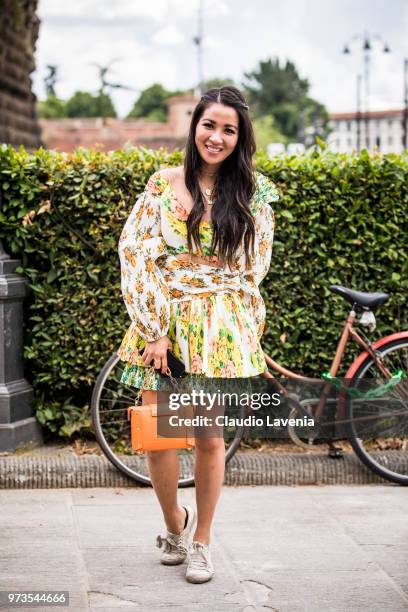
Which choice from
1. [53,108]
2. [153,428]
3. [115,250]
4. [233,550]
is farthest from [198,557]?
[53,108]

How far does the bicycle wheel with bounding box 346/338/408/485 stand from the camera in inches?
211

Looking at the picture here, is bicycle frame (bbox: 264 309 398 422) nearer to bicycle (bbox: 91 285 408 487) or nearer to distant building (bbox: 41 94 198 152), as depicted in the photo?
bicycle (bbox: 91 285 408 487)

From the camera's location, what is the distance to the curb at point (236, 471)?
204 inches

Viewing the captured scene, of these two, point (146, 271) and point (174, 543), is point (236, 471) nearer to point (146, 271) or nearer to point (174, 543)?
point (174, 543)

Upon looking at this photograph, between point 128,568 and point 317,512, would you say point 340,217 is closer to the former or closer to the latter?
point 317,512

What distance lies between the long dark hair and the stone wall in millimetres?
12371

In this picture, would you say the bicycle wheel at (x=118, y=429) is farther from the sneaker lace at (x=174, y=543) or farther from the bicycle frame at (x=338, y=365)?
the sneaker lace at (x=174, y=543)

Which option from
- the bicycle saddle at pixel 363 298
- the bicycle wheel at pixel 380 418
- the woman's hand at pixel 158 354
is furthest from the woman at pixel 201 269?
the bicycle wheel at pixel 380 418

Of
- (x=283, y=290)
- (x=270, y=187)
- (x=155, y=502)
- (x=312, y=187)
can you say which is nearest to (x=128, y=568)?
(x=155, y=502)

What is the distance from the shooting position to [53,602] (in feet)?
11.6

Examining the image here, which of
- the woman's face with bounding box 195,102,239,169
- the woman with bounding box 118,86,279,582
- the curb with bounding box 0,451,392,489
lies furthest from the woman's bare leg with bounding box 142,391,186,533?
the curb with bounding box 0,451,392,489

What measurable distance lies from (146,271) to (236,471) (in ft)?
A: 6.64

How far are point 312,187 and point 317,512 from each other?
6.39 feet

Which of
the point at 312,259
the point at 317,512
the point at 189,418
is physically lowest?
the point at 317,512
